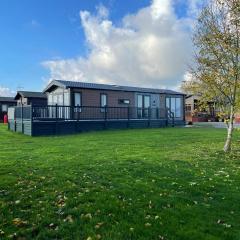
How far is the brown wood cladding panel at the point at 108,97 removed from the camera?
2628 centimetres

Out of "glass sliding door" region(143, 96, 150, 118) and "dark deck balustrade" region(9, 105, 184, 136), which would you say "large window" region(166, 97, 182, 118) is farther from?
"glass sliding door" region(143, 96, 150, 118)

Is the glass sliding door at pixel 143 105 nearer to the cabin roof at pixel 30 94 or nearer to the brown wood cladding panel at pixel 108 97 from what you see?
the brown wood cladding panel at pixel 108 97

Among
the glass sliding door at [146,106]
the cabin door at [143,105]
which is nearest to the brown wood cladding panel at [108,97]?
the cabin door at [143,105]

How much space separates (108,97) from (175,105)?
26.9 feet

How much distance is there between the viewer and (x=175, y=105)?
33.2m

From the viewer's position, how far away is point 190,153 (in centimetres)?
1159

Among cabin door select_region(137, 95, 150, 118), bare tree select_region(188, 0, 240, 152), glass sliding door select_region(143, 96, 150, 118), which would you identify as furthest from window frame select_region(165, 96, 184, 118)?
bare tree select_region(188, 0, 240, 152)

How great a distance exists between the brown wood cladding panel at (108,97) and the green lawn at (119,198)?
53.8 ft

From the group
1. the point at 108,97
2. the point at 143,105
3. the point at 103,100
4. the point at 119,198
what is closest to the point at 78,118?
the point at 103,100

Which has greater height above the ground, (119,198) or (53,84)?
(53,84)

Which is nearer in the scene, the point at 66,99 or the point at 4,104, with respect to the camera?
the point at 66,99

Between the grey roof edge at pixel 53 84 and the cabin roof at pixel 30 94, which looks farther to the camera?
the cabin roof at pixel 30 94

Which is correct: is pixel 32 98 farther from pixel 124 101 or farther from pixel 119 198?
pixel 119 198

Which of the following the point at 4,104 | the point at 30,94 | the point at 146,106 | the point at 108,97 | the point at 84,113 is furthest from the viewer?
the point at 4,104
